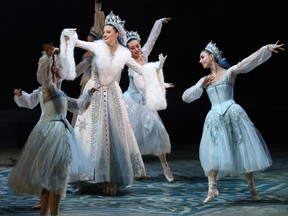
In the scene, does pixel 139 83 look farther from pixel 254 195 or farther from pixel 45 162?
pixel 45 162

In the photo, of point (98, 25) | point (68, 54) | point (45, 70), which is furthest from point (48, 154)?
point (98, 25)

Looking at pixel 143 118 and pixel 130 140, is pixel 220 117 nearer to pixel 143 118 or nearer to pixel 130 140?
pixel 130 140

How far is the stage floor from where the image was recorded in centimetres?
513

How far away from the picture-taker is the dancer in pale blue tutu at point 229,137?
17.8 ft

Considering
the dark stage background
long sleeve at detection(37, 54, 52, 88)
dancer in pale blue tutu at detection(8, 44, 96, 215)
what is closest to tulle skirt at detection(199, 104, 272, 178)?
dancer in pale blue tutu at detection(8, 44, 96, 215)

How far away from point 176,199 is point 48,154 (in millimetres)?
1436

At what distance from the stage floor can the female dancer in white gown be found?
0.18 meters

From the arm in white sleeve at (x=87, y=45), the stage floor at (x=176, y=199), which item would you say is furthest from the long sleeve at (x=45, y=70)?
the arm in white sleeve at (x=87, y=45)

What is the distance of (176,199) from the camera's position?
5.65 meters

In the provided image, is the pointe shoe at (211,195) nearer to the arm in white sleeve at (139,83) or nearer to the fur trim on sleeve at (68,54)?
→ the fur trim on sleeve at (68,54)

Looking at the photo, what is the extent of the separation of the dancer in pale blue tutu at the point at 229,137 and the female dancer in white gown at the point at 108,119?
0.67m

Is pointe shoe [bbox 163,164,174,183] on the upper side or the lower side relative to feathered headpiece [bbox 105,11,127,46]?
lower

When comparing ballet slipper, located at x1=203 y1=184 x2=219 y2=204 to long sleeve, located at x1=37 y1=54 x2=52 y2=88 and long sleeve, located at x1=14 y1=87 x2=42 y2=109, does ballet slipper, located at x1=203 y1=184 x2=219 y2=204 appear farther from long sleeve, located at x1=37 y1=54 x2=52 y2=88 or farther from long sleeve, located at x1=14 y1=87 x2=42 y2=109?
long sleeve, located at x1=37 y1=54 x2=52 y2=88

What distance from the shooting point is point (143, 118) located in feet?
22.6
